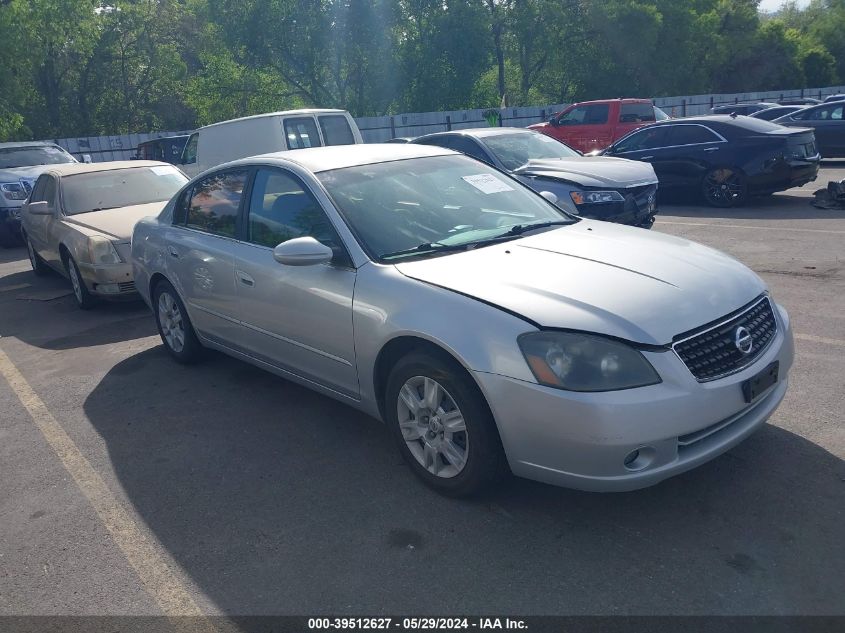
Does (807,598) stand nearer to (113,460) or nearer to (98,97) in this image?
(113,460)

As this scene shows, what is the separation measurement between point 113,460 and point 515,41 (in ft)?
142

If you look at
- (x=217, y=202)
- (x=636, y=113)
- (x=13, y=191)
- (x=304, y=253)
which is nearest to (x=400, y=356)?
(x=304, y=253)

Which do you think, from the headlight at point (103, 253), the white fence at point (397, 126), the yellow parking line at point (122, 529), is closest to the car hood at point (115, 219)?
the headlight at point (103, 253)

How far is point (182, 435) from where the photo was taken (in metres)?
4.85

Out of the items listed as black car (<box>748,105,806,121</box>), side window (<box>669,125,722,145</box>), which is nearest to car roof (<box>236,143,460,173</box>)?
side window (<box>669,125,722,145</box>)

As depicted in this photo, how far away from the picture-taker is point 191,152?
49.3 ft

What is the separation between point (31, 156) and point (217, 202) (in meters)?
12.3

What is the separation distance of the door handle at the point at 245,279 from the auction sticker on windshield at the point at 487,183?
1493 millimetres

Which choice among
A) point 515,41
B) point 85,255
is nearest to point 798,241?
point 85,255

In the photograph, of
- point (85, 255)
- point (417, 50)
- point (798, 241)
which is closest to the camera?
point (85, 255)

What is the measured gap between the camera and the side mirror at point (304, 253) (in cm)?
406

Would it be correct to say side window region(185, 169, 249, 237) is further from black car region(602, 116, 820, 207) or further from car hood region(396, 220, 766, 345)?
black car region(602, 116, 820, 207)

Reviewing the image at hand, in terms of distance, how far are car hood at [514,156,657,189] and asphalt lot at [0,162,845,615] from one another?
437 centimetres

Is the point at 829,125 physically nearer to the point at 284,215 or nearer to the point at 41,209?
the point at 41,209
